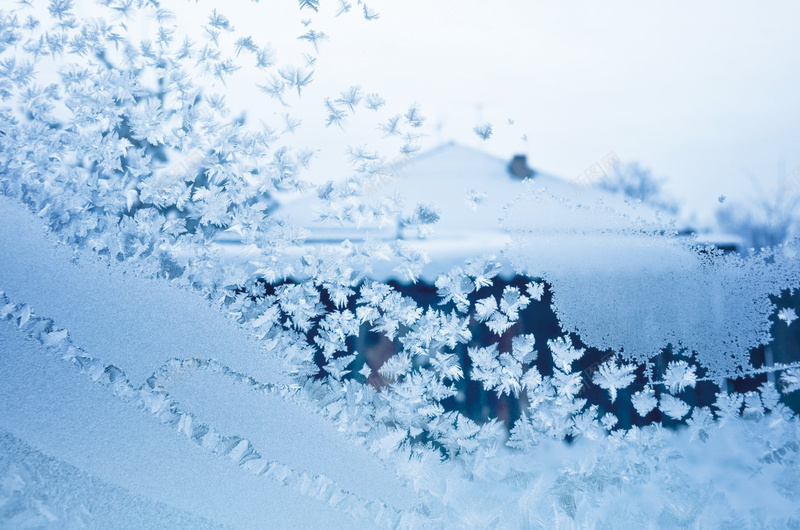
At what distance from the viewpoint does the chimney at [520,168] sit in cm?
157

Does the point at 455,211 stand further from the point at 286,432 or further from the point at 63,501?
the point at 63,501

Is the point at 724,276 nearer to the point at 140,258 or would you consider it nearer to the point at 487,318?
the point at 487,318

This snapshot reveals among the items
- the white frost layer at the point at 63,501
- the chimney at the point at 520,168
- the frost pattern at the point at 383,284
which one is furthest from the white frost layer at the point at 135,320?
the chimney at the point at 520,168

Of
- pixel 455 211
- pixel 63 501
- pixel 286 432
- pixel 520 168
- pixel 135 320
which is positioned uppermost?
pixel 520 168

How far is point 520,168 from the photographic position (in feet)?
5.19

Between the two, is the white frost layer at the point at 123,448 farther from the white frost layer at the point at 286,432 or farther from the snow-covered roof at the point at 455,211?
the snow-covered roof at the point at 455,211

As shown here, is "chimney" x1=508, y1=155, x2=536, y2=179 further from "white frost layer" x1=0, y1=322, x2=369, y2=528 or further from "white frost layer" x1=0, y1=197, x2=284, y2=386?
"white frost layer" x1=0, y1=322, x2=369, y2=528

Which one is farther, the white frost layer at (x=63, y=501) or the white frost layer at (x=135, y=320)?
the white frost layer at (x=135, y=320)

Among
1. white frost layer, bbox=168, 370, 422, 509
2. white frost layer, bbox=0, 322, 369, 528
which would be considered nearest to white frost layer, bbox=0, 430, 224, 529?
white frost layer, bbox=0, 322, 369, 528

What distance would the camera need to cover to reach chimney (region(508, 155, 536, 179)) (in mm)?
1571

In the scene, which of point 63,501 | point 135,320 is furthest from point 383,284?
point 63,501

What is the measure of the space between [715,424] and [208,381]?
1.37m

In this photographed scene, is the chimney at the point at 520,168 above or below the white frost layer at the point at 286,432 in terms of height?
above

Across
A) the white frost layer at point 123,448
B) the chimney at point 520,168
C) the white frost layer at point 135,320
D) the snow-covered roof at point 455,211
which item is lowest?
the white frost layer at point 123,448
